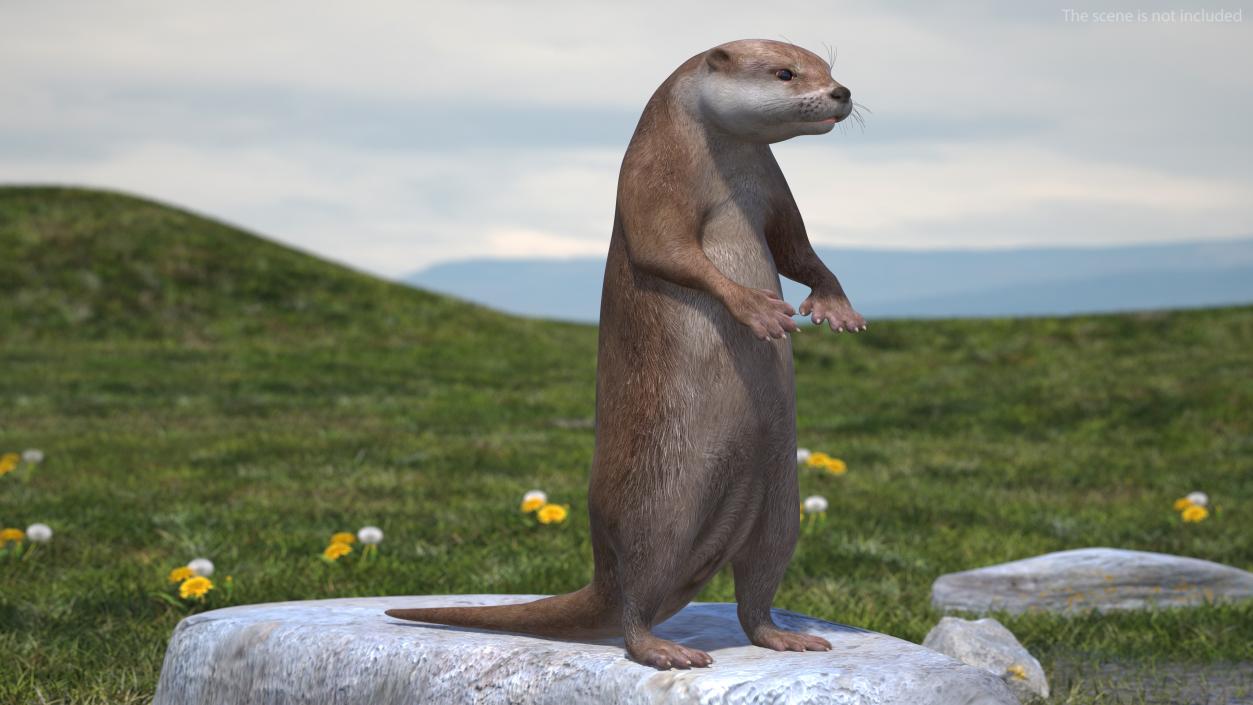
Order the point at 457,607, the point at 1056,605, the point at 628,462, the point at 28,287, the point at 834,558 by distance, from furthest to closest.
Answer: the point at 28,287, the point at 834,558, the point at 1056,605, the point at 457,607, the point at 628,462

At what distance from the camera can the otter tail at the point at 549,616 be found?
3904 mm

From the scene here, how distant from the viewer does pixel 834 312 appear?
360 centimetres

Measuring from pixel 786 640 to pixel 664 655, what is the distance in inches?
18.5

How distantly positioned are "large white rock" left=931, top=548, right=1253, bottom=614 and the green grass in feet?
0.78

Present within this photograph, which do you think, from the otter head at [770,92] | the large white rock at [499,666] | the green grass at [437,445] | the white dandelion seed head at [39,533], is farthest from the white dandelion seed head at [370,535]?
the otter head at [770,92]

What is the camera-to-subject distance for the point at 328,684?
12.6 feet

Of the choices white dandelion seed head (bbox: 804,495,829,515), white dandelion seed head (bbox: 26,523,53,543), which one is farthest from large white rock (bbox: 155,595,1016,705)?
white dandelion seed head (bbox: 804,495,829,515)

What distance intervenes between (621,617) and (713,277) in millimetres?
1091

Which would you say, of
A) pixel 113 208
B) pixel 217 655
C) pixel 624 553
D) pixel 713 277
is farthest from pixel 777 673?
pixel 113 208

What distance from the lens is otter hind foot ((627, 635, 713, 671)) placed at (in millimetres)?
3439

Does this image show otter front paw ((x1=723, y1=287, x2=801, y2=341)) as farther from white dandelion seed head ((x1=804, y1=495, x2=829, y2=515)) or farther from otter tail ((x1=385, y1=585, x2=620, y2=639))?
white dandelion seed head ((x1=804, y1=495, x2=829, y2=515))

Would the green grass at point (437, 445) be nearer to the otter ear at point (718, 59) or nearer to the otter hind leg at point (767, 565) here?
the otter hind leg at point (767, 565)

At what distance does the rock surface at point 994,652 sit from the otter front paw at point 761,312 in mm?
2043

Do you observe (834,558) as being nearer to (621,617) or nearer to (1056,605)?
(1056,605)
